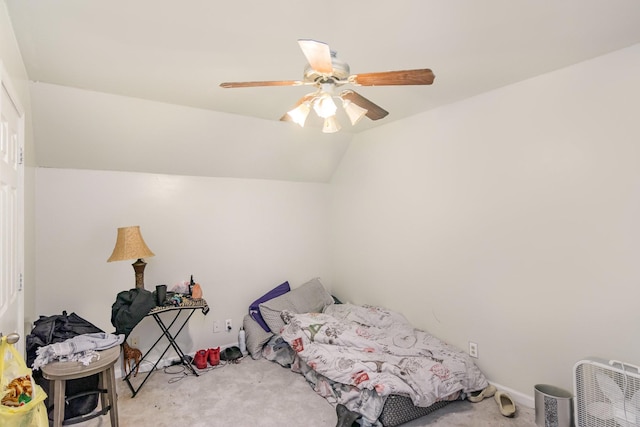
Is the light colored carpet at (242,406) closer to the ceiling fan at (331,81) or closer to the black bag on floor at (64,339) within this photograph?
the black bag on floor at (64,339)

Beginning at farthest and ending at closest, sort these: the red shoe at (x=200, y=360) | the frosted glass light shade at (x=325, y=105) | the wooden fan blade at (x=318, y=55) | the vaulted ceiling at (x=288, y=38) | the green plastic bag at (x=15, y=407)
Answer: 1. the red shoe at (x=200, y=360)
2. the frosted glass light shade at (x=325, y=105)
3. the vaulted ceiling at (x=288, y=38)
4. the wooden fan blade at (x=318, y=55)
5. the green plastic bag at (x=15, y=407)

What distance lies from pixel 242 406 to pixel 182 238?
5.42 ft

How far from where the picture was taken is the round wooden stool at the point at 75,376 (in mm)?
1980

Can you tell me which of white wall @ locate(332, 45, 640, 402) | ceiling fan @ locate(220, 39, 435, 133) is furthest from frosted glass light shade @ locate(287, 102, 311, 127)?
white wall @ locate(332, 45, 640, 402)

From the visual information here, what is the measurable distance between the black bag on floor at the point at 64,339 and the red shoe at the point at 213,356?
1047mm

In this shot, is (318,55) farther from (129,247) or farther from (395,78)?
(129,247)

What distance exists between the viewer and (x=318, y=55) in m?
1.44

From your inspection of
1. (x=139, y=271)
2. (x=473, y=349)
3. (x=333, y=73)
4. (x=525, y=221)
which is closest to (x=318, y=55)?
(x=333, y=73)

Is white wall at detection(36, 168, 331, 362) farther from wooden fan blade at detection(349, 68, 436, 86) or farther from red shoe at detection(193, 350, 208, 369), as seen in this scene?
wooden fan blade at detection(349, 68, 436, 86)

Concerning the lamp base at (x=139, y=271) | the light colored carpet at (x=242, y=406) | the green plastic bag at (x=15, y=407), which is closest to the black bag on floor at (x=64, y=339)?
the light colored carpet at (x=242, y=406)

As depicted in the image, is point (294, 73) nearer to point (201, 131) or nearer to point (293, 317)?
point (201, 131)

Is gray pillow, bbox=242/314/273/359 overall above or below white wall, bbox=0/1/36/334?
below

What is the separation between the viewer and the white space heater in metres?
1.86

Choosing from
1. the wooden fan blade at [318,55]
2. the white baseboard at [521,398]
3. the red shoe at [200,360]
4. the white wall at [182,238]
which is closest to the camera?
the wooden fan blade at [318,55]
